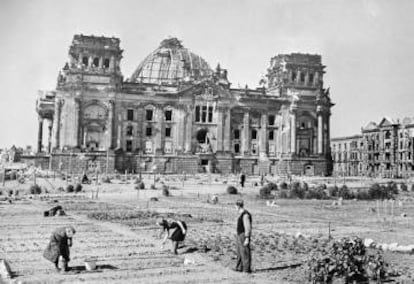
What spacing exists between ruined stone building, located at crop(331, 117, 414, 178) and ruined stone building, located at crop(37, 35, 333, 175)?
1470 centimetres

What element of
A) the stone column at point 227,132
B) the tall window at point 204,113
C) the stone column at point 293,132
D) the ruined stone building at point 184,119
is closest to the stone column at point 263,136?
the ruined stone building at point 184,119

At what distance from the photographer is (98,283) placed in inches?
426

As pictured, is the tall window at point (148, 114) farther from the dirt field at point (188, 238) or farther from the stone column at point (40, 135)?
the dirt field at point (188, 238)

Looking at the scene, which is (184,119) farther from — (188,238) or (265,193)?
(188,238)

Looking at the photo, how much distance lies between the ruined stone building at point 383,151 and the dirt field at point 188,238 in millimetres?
70835

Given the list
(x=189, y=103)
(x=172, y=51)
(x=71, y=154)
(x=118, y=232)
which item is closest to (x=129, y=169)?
(x=71, y=154)

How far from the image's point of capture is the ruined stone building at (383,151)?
→ 10081 cm

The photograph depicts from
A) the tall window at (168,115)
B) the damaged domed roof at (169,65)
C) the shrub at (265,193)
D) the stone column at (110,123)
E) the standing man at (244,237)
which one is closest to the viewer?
the standing man at (244,237)

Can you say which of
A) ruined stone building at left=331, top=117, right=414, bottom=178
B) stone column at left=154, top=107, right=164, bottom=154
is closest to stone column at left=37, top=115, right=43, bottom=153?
stone column at left=154, top=107, right=164, bottom=154

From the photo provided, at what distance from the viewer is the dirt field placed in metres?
11.8

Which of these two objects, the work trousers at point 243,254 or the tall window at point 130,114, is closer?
the work trousers at point 243,254

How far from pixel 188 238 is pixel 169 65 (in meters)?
86.2

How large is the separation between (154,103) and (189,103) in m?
5.65

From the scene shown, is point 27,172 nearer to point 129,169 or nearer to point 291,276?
point 129,169
